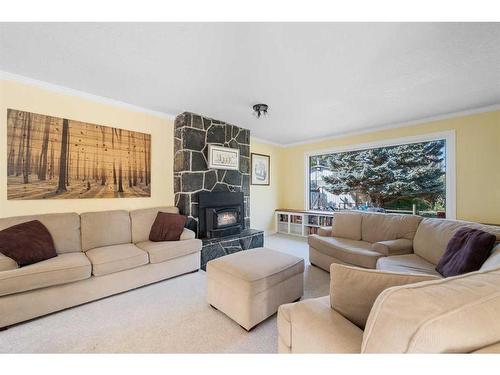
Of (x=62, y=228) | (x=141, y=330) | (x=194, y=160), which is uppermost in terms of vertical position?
(x=194, y=160)

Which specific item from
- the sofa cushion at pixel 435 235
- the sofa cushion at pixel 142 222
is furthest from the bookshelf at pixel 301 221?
the sofa cushion at pixel 142 222

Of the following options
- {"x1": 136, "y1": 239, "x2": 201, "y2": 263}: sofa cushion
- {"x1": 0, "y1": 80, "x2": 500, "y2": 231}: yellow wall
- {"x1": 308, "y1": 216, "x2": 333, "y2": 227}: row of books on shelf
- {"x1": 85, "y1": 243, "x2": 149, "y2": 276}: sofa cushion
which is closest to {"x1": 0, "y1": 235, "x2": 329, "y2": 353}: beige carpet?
→ {"x1": 85, "y1": 243, "x2": 149, "y2": 276}: sofa cushion

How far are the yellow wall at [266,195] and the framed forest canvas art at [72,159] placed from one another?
8.03 ft

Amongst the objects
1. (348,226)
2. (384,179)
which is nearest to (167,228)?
(348,226)

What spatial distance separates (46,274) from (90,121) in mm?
1902

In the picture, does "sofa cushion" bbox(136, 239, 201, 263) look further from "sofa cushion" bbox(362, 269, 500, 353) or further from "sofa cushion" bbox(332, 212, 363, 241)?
"sofa cushion" bbox(362, 269, 500, 353)

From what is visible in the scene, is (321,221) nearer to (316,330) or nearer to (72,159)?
(316,330)

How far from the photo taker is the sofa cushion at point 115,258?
2.14m

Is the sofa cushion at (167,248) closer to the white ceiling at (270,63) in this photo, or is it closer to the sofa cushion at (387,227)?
the white ceiling at (270,63)

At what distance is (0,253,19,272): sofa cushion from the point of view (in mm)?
1795

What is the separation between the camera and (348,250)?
8.56ft
